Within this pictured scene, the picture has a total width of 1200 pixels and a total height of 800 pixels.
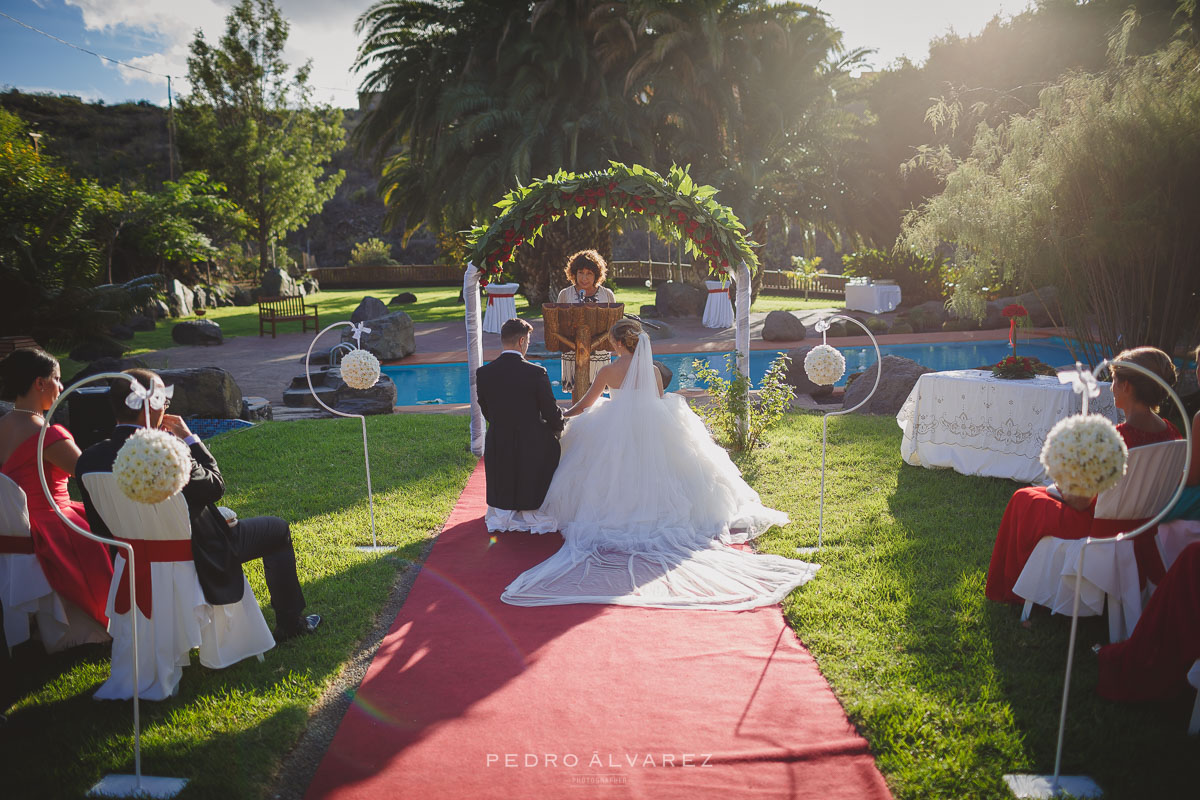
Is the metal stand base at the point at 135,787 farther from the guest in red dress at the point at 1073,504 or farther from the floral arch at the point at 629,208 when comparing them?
the floral arch at the point at 629,208

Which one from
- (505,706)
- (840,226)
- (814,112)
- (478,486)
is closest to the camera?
(505,706)

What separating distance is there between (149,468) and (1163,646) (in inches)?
172

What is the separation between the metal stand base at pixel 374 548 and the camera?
5784 millimetres

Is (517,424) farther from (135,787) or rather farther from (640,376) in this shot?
(135,787)

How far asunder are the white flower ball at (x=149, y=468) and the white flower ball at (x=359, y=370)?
97.3 inches

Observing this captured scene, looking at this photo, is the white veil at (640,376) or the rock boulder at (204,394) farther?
the rock boulder at (204,394)

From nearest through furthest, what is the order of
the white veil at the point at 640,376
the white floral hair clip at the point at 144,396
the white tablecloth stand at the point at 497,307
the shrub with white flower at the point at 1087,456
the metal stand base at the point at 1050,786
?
the shrub with white flower at the point at 1087,456 → the metal stand base at the point at 1050,786 → the white floral hair clip at the point at 144,396 → the white veil at the point at 640,376 → the white tablecloth stand at the point at 497,307

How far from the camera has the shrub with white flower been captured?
9.41 ft

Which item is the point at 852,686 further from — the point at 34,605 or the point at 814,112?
the point at 814,112

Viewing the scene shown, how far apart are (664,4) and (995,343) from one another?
488 inches

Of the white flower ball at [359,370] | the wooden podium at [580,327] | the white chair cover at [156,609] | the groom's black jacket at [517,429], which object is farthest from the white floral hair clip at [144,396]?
the wooden podium at [580,327]

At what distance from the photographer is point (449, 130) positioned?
842 inches

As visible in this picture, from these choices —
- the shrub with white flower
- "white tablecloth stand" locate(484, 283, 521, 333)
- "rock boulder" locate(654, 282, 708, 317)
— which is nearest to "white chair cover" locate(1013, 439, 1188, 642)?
the shrub with white flower

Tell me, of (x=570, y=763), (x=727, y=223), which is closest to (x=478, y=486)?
(x=727, y=223)
